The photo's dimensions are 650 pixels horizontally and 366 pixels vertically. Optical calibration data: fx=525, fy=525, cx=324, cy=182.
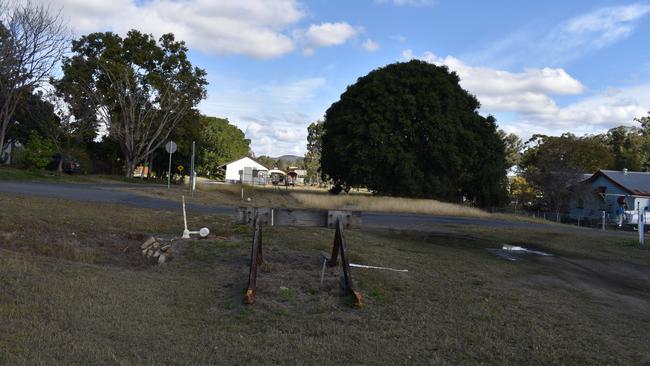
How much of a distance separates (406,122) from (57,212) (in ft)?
95.8

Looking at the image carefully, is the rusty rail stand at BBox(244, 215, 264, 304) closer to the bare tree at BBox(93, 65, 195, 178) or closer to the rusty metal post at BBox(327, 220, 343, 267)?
the rusty metal post at BBox(327, 220, 343, 267)

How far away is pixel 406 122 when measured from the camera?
38875 millimetres

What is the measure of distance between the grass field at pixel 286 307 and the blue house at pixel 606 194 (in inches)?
1763

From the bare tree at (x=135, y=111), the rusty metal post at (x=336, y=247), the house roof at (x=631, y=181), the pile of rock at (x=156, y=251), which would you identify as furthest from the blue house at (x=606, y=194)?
the pile of rock at (x=156, y=251)

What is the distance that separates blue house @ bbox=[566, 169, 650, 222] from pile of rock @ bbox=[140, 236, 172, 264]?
162 feet

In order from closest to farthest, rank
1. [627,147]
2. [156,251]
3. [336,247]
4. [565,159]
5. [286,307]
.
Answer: [286,307] → [336,247] → [156,251] → [565,159] → [627,147]

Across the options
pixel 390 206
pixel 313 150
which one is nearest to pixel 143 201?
pixel 390 206

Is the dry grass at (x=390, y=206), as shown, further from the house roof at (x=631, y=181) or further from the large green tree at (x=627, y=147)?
the large green tree at (x=627, y=147)

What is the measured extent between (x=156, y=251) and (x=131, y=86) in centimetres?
3972

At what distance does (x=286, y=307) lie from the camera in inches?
251

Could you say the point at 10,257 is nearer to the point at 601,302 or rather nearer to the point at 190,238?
the point at 190,238

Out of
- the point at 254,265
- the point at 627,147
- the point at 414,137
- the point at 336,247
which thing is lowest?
the point at 254,265

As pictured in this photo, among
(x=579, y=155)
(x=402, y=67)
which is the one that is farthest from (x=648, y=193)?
(x=402, y=67)

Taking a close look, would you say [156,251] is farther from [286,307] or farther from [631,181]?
[631,181]
